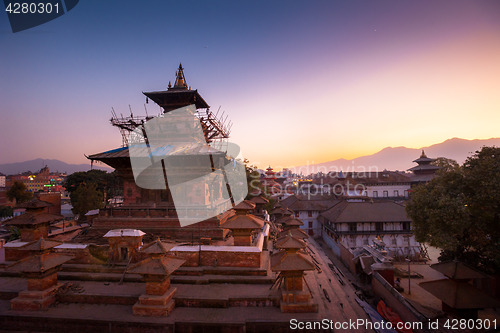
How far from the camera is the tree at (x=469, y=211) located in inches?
568

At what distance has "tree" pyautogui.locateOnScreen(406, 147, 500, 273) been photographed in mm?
14422

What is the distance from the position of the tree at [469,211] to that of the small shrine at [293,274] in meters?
11.1

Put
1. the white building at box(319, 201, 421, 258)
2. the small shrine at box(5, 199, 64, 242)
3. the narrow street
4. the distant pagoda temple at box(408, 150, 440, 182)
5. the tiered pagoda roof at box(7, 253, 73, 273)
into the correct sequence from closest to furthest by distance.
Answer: the tiered pagoda roof at box(7, 253, 73, 273), the narrow street, the small shrine at box(5, 199, 64, 242), the white building at box(319, 201, 421, 258), the distant pagoda temple at box(408, 150, 440, 182)

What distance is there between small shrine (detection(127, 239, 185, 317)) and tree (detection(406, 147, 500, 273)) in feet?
54.0

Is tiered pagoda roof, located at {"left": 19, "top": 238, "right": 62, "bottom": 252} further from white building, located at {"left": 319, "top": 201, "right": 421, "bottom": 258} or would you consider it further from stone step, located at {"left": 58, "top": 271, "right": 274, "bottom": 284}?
white building, located at {"left": 319, "top": 201, "right": 421, "bottom": 258}

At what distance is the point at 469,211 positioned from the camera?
15180mm

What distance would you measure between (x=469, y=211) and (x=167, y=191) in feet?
66.8

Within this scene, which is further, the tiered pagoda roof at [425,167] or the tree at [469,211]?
the tiered pagoda roof at [425,167]

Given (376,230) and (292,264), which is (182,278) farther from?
(376,230)

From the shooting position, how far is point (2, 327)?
1058cm

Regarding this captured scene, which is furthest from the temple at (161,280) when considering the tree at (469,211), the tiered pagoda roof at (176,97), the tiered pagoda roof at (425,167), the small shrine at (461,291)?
the tiered pagoda roof at (425,167)

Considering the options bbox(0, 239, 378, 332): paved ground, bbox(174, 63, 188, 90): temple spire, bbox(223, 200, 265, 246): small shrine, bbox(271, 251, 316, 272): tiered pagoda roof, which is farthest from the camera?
bbox(174, 63, 188, 90): temple spire

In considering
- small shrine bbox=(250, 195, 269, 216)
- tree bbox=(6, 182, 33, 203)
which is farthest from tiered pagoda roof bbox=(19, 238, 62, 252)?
tree bbox=(6, 182, 33, 203)

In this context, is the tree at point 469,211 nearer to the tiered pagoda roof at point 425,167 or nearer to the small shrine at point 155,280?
the small shrine at point 155,280
